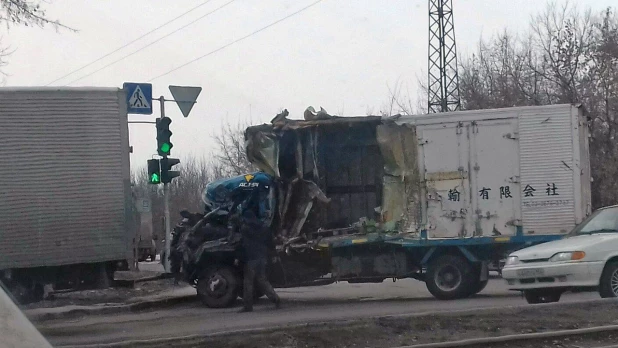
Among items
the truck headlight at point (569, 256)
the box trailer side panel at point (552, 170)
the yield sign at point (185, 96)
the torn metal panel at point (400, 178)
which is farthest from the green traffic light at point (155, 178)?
the truck headlight at point (569, 256)

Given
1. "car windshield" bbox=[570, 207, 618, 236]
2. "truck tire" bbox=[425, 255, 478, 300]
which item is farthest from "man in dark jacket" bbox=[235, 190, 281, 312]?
"car windshield" bbox=[570, 207, 618, 236]

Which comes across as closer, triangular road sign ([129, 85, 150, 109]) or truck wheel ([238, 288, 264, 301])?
truck wheel ([238, 288, 264, 301])

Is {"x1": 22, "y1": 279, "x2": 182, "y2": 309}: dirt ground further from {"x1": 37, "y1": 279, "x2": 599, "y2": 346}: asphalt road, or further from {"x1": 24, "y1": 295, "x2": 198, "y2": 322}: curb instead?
{"x1": 37, "y1": 279, "x2": 599, "y2": 346}: asphalt road

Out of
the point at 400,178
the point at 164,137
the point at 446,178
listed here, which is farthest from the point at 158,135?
the point at 446,178

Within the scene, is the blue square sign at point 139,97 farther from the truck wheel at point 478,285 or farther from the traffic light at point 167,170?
the truck wheel at point 478,285

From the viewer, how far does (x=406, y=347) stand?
27.4 feet

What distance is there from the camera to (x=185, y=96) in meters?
16.0

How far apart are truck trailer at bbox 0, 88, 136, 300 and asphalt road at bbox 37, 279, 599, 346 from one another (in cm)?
97

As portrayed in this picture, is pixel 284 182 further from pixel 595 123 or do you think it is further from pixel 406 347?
pixel 595 123

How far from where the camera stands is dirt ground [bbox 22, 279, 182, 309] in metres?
16.4

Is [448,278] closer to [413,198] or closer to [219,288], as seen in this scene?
[413,198]

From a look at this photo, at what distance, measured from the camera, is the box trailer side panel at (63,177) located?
13.2 metres

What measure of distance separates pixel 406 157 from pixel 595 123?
19782 mm

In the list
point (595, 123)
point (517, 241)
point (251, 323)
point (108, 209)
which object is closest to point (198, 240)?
point (108, 209)
